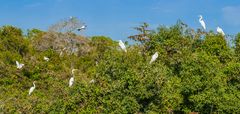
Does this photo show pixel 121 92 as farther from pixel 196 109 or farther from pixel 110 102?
pixel 196 109

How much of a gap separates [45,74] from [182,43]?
22.7 ft

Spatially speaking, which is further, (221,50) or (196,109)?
(221,50)

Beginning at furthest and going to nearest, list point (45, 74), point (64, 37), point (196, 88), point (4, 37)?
point (64, 37), point (4, 37), point (45, 74), point (196, 88)

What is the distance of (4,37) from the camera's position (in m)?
28.7

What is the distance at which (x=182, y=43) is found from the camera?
60.4 ft

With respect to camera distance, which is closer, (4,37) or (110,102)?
(110,102)

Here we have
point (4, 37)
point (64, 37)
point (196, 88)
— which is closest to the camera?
point (196, 88)

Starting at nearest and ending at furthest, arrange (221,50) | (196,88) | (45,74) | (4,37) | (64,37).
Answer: (196,88)
(221,50)
(45,74)
(4,37)
(64,37)

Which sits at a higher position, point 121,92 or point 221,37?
point 221,37

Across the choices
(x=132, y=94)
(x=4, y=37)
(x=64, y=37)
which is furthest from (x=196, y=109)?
(x=64, y=37)

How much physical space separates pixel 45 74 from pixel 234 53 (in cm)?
838

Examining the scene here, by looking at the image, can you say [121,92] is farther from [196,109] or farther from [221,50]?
[221,50]

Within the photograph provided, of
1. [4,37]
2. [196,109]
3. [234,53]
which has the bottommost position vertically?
[196,109]

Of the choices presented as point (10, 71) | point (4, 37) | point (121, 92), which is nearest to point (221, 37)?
point (121, 92)
